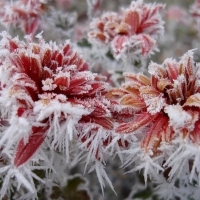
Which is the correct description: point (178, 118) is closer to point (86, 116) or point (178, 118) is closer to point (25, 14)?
point (86, 116)

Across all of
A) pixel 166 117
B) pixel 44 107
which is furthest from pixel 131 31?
pixel 44 107

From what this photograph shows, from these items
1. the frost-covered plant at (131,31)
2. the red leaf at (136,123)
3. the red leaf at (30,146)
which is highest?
the frost-covered plant at (131,31)

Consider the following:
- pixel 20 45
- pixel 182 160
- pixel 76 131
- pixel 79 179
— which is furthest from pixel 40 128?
Result: pixel 79 179

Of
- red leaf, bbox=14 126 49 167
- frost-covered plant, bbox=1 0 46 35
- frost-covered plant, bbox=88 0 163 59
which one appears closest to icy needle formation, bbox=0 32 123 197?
red leaf, bbox=14 126 49 167

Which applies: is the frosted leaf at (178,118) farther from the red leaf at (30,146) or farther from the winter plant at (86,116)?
the red leaf at (30,146)

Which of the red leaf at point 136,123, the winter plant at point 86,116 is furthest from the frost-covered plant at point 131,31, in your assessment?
the red leaf at point 136,123

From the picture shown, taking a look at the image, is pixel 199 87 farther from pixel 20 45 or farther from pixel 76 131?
pixel 20 45

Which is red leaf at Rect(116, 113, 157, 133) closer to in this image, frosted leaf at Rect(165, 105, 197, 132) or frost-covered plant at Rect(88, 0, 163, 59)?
frosted leaf at Rect(165, 105, 197, 132)

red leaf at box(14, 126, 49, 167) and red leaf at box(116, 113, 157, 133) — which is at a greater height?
red leaf at box(116, 113, 157, 133)

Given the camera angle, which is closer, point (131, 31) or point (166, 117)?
point (166, 117)
